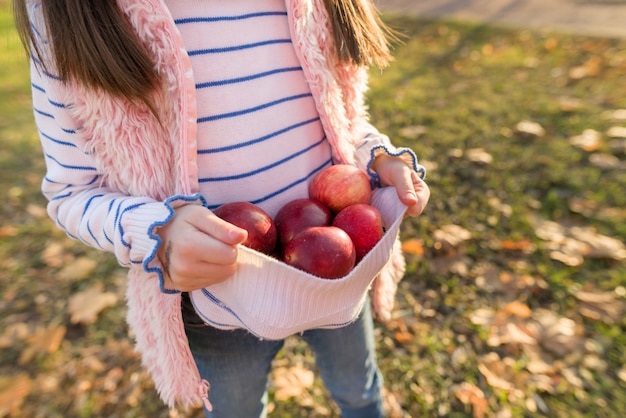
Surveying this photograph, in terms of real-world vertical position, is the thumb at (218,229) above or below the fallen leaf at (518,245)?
above

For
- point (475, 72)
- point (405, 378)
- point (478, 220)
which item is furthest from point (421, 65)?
point (405, 378)

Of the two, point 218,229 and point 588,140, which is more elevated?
point 218,229

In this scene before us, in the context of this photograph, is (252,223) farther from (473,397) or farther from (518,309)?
(518,309)

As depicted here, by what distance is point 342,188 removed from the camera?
104 centimetres

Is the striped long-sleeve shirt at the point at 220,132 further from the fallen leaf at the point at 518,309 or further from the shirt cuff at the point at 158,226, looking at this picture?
the fallen leaf at the point at 518,309

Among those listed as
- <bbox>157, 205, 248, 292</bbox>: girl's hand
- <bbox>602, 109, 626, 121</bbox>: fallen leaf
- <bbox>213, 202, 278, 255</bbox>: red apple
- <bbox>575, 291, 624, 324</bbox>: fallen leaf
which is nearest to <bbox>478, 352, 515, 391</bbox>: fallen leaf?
<bbox>575, 291, 624, 324</bbox>: fallen leaf

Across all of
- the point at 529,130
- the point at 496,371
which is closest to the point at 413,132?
the point at 529,130

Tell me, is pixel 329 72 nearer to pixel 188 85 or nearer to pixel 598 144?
pixel 188 85

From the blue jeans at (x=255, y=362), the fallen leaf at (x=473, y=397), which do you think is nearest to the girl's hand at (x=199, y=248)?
the blue jeans at (x=255, y=362)

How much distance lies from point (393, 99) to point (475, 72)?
0.94 meters

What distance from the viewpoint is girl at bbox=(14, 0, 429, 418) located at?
88cm

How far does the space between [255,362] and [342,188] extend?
51 centimetres

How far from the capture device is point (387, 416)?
1.83 meters

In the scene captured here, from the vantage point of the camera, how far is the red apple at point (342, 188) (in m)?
1.04
